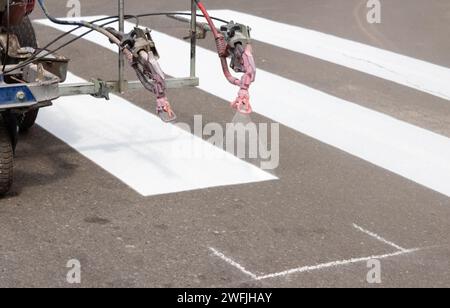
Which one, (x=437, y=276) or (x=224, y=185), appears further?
(x=224, y=185)

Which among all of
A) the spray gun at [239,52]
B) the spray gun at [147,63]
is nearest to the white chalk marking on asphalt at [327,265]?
the spray gun at [147,63]

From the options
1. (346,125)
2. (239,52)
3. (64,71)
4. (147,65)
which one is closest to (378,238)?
(239,52)

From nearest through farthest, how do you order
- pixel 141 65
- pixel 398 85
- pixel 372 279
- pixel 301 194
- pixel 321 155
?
1. pixel 372 279
2. pixel 141 65
3. pixel 301 194
4. pixel 321 155
5. pixel 398 85

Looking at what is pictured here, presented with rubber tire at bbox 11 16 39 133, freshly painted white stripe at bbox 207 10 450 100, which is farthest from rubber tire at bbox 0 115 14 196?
freshly painted white stripe at bbox 207 10 450 100

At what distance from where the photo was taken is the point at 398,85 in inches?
418

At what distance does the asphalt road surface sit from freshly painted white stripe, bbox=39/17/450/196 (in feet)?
0.07

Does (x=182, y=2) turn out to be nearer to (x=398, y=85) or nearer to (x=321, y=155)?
(x=398, y=85)

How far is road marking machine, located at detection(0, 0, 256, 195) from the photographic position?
21.5ft

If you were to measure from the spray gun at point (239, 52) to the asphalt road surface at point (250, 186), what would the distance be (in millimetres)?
726

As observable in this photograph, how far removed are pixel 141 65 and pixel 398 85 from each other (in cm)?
472

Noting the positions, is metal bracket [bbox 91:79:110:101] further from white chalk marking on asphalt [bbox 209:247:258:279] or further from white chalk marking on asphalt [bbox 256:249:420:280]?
white chalk marking on asphalt [bbox 256:249:420:280]

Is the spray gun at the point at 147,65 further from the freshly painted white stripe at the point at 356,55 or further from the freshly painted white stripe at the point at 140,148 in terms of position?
the freshly painted white stripe at the point at 356,55

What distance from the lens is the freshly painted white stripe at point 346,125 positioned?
7996 millimetres
